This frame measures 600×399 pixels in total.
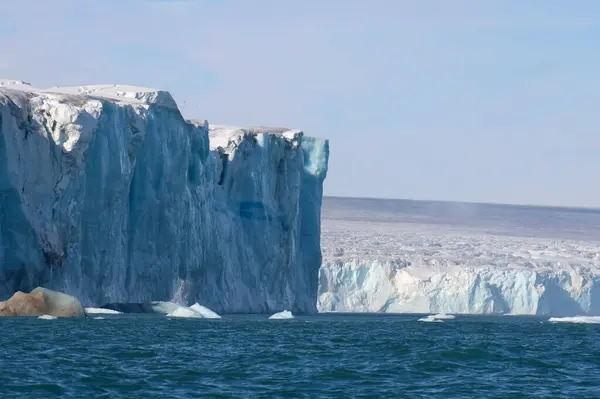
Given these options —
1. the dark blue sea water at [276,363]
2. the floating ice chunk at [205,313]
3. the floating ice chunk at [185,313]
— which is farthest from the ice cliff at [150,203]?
the dark blue sea water at [276,363]

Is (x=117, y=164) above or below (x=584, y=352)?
above

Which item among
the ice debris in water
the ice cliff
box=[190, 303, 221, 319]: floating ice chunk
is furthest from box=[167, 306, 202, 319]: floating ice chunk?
the ice cliff

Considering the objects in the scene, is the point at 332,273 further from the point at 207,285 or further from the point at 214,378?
the point at 214,378

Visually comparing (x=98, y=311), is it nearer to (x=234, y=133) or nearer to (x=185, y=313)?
(x=185, y=313)

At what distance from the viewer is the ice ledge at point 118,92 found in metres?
49.4

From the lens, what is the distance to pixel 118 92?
52.4 meters

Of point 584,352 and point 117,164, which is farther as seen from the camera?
point 117,164

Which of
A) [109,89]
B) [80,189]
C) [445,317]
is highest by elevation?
[109,89]

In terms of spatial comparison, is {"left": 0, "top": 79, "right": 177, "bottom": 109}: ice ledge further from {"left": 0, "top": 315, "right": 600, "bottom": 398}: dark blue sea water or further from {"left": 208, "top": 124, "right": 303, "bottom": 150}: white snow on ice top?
{"left": 0, "top": 315, "right": 600, "bottom": 398}: dark blue sea water

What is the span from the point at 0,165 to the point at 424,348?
1735 centimetres

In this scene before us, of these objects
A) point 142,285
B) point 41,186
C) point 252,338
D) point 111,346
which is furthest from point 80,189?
point 111,346

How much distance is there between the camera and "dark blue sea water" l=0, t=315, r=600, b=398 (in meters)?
19.0

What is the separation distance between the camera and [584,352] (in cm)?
2903

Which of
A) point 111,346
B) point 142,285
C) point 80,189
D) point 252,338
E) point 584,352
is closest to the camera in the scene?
point 111,346
